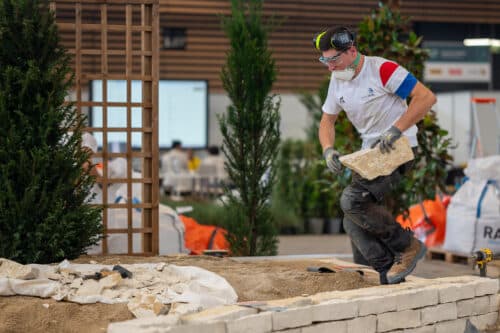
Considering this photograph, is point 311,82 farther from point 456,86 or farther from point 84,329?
point 84,329

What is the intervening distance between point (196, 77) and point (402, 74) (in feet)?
46.6

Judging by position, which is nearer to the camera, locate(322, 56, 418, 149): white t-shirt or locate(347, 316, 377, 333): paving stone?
locate(347, 316, 377, 333): paving stone

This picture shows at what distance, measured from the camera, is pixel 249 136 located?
21.8 feet

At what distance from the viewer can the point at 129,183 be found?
5793mm

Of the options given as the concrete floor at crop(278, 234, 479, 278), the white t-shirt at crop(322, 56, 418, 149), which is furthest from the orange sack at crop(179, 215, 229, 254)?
the white t-shirt at crop(322, 56, 418, 149)

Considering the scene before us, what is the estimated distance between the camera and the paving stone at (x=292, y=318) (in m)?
3.70

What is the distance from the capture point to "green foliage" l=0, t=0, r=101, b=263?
14.9 feet

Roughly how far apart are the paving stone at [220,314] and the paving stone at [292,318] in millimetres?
103

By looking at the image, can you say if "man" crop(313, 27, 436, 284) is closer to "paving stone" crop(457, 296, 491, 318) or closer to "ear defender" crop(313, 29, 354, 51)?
"ear defender" crop(313, 29, 354, 51)

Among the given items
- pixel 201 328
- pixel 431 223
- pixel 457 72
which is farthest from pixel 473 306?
pixel 457 72

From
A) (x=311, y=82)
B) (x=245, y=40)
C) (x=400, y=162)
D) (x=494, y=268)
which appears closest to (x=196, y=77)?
(x=311, y=82)

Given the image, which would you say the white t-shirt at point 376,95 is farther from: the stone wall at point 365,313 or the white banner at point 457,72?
the white banner at point 457,72

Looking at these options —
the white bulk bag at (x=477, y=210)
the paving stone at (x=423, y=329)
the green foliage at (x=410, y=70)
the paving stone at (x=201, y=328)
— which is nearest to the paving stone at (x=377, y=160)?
the paving stone at (x=423, y=329)

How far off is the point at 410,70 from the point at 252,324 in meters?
4.24
